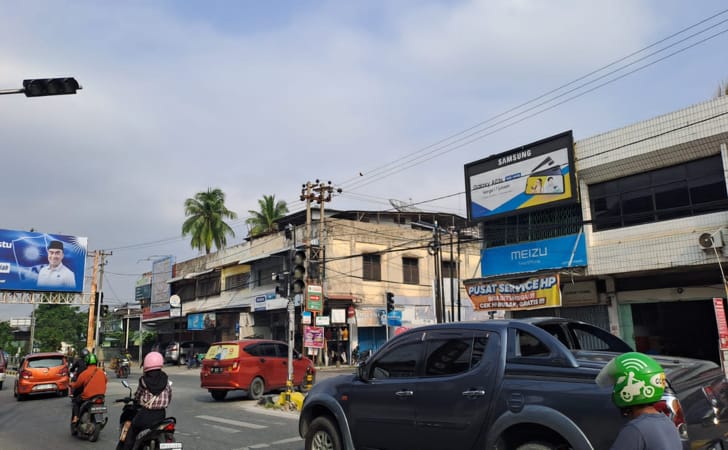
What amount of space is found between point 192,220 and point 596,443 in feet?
172

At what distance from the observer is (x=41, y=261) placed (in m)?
40.6

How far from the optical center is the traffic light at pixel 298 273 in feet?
47.6

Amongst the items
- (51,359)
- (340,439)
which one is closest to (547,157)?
(340,439)

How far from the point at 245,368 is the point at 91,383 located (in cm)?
654

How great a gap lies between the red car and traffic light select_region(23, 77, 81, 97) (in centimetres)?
891

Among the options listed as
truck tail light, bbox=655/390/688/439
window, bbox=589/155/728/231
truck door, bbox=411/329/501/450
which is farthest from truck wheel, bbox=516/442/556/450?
window, bbox=589/155/728/231

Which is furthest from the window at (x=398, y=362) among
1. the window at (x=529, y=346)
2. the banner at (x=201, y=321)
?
the banner at (x=201, y=321)

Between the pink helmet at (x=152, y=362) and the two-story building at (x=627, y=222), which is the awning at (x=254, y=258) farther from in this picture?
the pink helmet at (x=152, y=362)

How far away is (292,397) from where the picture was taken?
14125mm

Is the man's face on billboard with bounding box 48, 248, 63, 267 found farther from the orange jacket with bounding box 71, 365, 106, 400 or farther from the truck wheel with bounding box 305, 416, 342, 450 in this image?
the truck wheel with bounding box 305, 416, 342, 450

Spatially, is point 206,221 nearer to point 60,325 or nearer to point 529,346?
point 60,325

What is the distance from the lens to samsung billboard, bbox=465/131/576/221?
18359 millimetres

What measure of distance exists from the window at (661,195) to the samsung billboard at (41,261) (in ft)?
123

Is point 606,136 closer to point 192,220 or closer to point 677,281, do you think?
point 677,281
